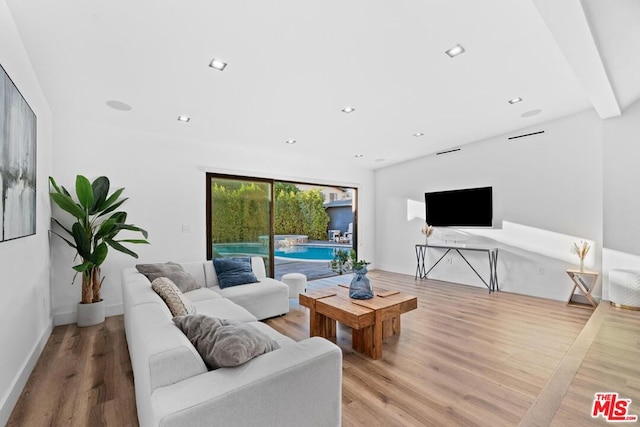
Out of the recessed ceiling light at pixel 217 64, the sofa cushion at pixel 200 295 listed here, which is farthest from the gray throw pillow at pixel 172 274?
the recessed ceiling light at pixel 217 64

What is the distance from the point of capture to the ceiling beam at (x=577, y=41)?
6.55 ft

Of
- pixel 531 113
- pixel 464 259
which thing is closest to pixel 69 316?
pixel 464 259

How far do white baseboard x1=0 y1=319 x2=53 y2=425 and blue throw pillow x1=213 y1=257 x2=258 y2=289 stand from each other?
1704 millimetres

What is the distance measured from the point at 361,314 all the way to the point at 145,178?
3579 millimetres

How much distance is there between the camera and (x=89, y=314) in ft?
11.2

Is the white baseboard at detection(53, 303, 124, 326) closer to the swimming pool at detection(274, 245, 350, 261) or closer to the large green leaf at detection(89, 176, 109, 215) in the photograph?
the large green leaf at detection(89, 176, 109, 215)

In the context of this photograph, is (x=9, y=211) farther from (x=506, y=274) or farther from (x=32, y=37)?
(x=506, y=274)

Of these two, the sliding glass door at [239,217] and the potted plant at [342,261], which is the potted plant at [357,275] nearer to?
the potted plant at [342,261]

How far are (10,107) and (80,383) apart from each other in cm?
206

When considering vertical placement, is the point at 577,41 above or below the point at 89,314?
above

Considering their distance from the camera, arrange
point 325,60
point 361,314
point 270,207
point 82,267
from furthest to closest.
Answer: point 270,207 → point 82,267 → point 325,60 → point 361,314

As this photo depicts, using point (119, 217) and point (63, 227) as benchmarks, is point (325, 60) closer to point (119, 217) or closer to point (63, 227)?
point (119, 217)

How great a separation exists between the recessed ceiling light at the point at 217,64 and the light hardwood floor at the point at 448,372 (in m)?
2.76

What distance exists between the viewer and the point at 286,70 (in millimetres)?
2785
